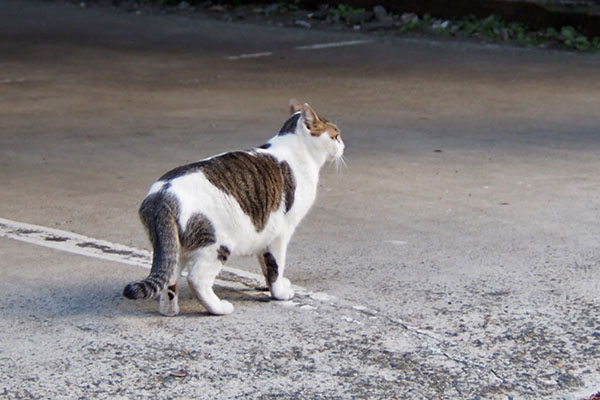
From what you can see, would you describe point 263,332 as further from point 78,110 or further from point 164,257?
point 78,110

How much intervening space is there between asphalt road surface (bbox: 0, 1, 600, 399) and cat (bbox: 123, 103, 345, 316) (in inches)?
7.2

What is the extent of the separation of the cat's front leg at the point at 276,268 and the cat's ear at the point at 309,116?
0.56 meters

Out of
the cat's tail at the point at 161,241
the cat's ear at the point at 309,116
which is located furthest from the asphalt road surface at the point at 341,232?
the cat's ear at the point at 309,116

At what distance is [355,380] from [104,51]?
9.45 meters

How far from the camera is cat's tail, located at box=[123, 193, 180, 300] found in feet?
13.5

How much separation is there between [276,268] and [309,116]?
72cm

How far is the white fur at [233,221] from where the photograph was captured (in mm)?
4281

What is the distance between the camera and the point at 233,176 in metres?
4.49

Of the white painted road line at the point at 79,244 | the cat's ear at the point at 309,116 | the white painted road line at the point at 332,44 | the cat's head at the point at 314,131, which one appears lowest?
the white painted road line at the point at 79,244

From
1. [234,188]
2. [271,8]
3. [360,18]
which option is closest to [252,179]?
[234,188]

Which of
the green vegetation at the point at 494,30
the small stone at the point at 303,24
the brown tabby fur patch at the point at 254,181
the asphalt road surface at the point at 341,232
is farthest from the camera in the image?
the small stone at the point at 303,24

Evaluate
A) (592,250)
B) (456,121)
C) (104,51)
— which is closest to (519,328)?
(592,250)

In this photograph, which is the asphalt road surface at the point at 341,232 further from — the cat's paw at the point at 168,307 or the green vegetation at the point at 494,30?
the green vegetation at the point at 494,30

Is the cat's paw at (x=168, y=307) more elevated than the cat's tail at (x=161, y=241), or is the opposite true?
the cat's tail at (x=161, y=241)
